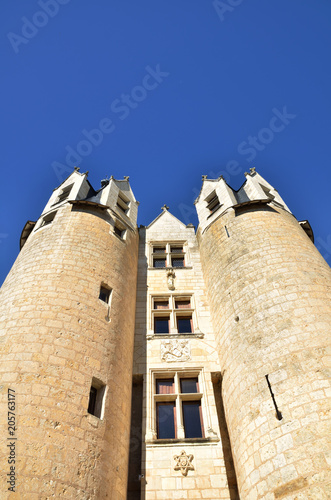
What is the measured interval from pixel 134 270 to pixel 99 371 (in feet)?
19.2

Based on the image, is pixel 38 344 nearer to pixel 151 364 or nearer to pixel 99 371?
pixel 99 371

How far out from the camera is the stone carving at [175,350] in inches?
449

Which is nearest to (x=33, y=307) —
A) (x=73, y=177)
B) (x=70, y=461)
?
(x=70, y=461)

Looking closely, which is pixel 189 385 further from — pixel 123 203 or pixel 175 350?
pixel 123 203

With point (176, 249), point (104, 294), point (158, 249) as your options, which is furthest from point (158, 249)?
point (104, 294)

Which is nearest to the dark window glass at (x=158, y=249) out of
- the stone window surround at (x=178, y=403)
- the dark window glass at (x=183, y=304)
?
the dark window glass at (x=183, y=304)

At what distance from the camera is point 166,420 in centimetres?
1020

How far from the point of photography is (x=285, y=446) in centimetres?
721

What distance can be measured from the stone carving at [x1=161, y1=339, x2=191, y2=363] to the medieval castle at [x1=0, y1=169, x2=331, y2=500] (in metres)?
0.05

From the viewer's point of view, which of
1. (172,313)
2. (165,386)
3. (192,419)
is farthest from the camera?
(172,313)

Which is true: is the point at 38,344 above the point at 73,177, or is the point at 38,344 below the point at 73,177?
below

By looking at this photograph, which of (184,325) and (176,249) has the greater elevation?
(176,249)

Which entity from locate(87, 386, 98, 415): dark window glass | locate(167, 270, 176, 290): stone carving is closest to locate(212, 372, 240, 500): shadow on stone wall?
locate(87, 386, 98, 415): dark window glass

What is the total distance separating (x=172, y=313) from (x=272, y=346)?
4.87m
